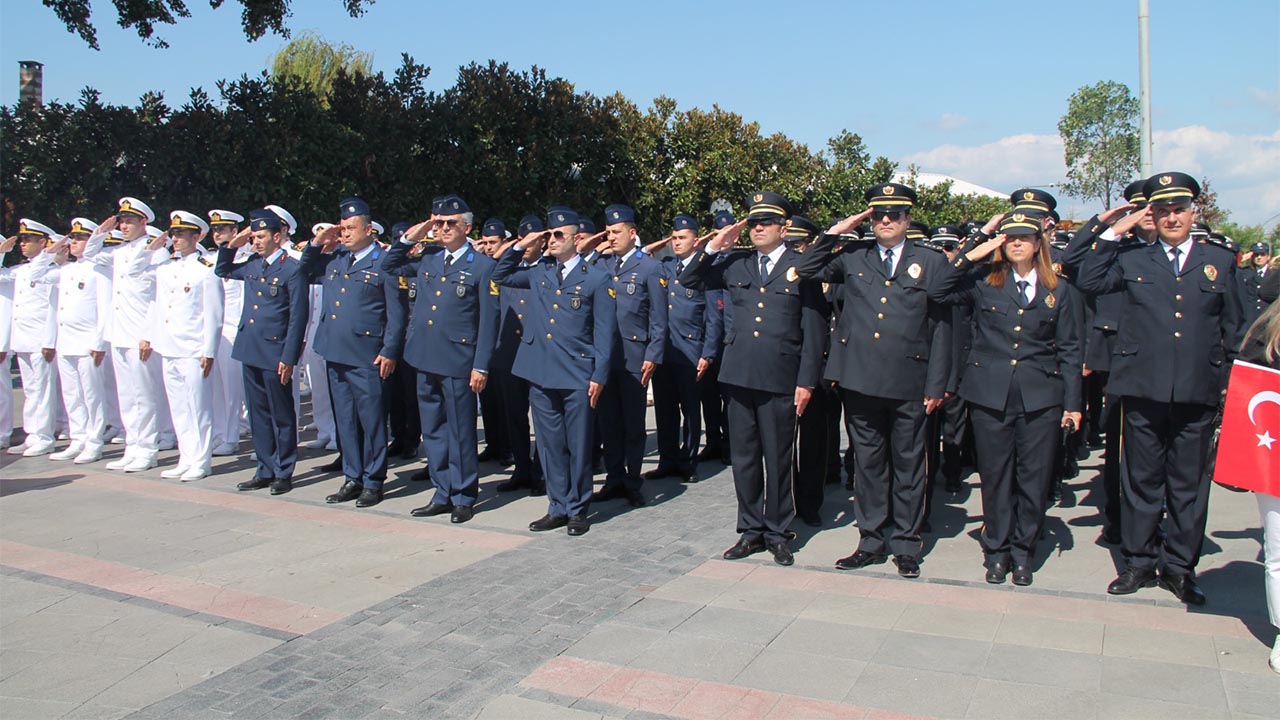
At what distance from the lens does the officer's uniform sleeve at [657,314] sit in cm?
743

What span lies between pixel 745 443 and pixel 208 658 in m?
3.13

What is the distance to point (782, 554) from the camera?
19.4 feet

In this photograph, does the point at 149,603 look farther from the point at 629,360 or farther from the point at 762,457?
the point at 629,360

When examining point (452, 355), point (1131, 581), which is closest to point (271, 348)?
point (452, 355)

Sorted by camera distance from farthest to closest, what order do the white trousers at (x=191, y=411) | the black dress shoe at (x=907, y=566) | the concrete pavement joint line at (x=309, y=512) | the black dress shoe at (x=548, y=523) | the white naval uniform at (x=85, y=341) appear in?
the white naval uniform at (x=85, y=341) < the white trousers at (x=191, y=411) < the black dress shoe at (x=548, y=523) < the concrete pavement joint line at (x=309, y=512) < the black dress shoe at (x=907, y=566)

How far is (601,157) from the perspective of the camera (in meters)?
18.5

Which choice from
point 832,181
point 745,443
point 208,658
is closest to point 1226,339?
point 745,443

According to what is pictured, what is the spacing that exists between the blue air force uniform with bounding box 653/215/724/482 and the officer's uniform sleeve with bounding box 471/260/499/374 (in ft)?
5.86

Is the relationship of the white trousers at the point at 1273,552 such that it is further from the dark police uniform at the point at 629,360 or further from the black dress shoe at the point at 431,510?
the black dress shoe at the point at 431,510

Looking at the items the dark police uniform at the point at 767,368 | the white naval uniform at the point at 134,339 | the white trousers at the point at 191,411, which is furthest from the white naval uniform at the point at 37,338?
the dark police uniform at the point at 767,368

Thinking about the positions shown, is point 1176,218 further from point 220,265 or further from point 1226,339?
point 220,265

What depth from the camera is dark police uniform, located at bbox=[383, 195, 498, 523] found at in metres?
7.15

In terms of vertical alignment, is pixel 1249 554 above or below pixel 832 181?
below

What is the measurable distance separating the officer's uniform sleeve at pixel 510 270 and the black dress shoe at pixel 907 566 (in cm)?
327
